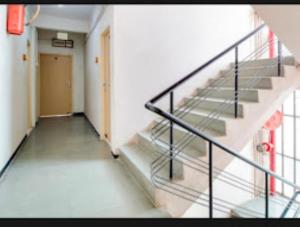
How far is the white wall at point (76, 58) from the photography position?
26.4ft

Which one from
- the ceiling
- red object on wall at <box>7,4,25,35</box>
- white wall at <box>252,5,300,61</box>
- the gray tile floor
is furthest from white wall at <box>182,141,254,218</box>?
the ceiling

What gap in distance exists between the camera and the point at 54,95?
27.6 ft

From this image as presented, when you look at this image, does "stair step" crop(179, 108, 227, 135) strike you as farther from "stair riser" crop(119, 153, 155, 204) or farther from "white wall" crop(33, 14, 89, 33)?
"white wall" crop(33, 14, 89, 33)

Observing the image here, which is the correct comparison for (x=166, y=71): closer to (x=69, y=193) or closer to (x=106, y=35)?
(x=106, y=35)

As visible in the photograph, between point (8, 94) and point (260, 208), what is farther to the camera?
point (260, 208)

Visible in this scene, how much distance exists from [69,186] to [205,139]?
154 cm


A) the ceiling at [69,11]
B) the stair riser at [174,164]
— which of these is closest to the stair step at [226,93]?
the stair riser at [174,164]

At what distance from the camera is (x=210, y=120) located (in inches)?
122

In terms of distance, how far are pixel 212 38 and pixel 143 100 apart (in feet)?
5.39

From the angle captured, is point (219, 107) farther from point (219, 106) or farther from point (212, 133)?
point (212, 133)

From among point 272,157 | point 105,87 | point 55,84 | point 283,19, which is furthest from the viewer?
point 55,84

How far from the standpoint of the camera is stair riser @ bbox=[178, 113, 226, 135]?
2.88 meters

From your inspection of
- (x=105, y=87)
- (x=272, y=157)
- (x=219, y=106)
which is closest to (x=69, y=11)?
(x=105, y=87)

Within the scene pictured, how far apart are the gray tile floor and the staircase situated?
21 cm
